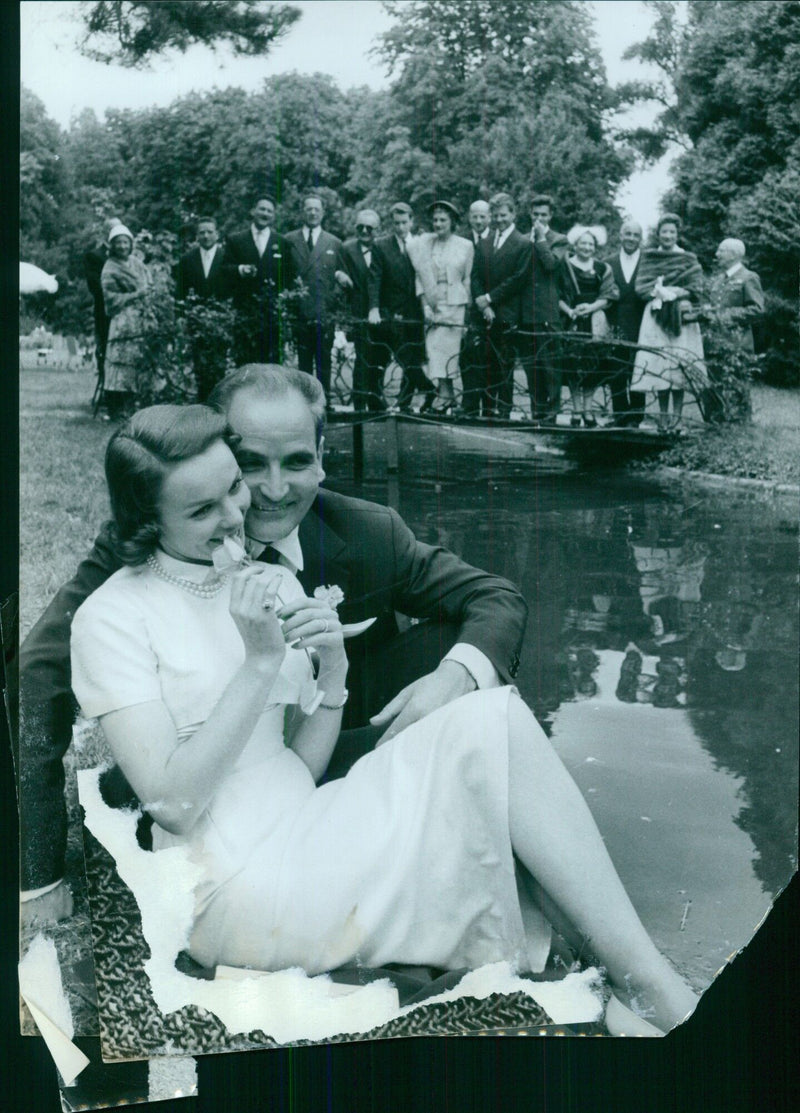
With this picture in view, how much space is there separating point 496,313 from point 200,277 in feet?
2.25

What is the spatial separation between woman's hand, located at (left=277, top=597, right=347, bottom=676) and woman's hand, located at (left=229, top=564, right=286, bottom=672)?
51mm

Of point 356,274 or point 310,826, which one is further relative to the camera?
point 356,274

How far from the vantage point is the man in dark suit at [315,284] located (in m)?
2.78

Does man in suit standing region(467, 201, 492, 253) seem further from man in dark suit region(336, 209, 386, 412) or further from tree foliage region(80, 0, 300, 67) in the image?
tree foliage region(80, 0, 300, 67)

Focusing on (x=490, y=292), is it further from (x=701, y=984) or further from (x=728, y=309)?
(x=701, y=984)

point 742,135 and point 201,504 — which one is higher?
point 742,135

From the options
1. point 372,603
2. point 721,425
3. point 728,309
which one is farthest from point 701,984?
point 728,309

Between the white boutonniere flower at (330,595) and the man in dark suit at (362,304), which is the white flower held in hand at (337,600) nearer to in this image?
the white boutonniere flower at (330,595)

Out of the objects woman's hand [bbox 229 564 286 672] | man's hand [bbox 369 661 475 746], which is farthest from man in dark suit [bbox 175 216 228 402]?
man's hand [bbox 369 661 475 746]

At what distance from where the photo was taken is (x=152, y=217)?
9.02 feet

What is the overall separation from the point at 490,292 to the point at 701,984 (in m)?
1.62

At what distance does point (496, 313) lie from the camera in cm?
293

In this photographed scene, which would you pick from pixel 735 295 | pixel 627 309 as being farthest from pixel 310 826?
pixel 735 295

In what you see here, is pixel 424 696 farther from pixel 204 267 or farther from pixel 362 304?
pixel 204 267
